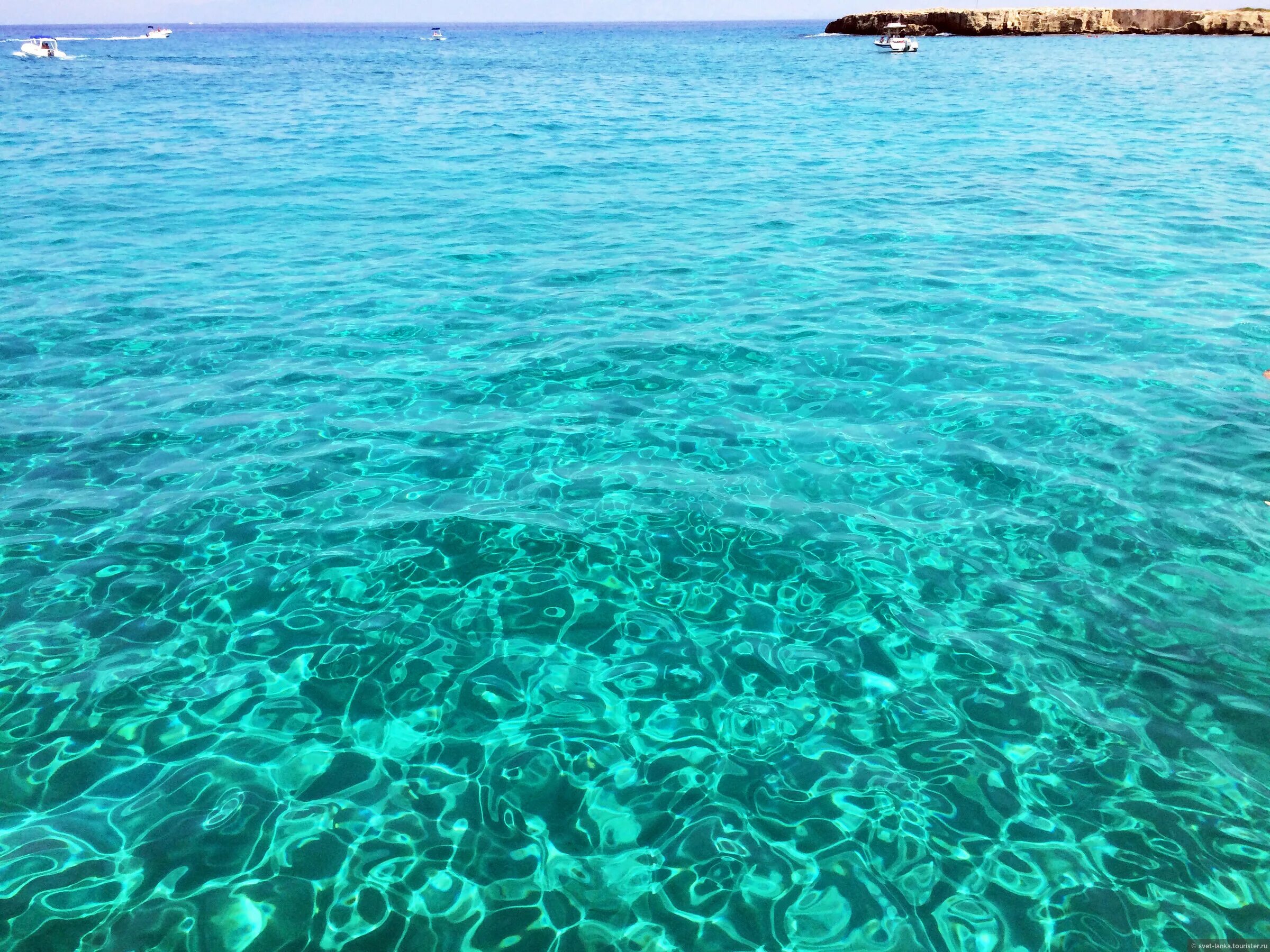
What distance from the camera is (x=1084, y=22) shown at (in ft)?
312

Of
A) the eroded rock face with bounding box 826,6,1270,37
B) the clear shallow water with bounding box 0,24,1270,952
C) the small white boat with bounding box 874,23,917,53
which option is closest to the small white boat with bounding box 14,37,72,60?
the small white boat with bounding box 874,23,917,53

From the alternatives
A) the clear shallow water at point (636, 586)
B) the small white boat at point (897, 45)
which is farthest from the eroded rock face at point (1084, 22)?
the clear shallow water at point (636, 586)

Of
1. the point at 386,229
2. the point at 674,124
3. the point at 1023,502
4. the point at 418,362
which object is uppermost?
the point at 674,124

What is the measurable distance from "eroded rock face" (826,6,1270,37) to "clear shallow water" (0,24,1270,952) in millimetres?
99537

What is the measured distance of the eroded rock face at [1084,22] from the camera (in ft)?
290

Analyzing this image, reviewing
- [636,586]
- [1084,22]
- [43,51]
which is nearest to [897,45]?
[1084,22]

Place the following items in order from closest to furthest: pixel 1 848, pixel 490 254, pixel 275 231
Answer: pixel 1 848
pixel 490 254
pixel 275 231

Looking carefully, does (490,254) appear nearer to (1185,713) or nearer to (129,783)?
(129,783)

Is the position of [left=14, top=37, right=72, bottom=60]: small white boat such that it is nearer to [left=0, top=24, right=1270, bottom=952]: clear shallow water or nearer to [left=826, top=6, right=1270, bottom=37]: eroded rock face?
[left=0, top=24, right=1270, bottom=952]: clear shallow water

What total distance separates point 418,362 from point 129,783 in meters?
6.80

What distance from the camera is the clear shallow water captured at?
4.54 m

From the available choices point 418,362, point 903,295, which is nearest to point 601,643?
point 418,362

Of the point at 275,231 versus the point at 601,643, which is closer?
the point at 601,643

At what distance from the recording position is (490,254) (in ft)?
50.2
